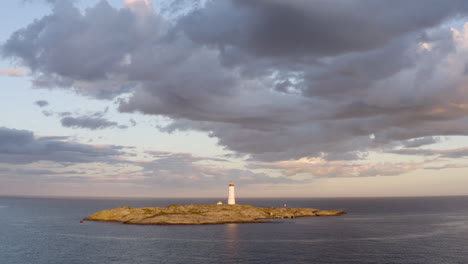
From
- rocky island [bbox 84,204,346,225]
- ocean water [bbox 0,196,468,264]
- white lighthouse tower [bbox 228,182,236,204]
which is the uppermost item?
white lighthouse tower [bbox 228,182,236,204]

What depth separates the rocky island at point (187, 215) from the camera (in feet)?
484

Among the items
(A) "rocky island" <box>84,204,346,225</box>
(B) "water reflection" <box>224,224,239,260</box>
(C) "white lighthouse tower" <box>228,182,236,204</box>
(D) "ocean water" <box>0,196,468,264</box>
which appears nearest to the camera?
(D) "ocean water" <box>0,196,468,264</box>

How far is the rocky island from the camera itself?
147500 mm

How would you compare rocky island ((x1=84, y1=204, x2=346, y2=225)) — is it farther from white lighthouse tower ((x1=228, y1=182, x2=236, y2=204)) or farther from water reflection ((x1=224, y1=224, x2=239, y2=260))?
water reflection ((x1=224, y1=224, x2=239, y2=260))

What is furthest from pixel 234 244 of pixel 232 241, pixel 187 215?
pixel 187 215

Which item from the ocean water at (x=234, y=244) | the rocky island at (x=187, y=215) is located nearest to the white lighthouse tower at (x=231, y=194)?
the rocky island at (x=187, y=215)

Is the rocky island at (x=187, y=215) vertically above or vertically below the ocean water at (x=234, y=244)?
above

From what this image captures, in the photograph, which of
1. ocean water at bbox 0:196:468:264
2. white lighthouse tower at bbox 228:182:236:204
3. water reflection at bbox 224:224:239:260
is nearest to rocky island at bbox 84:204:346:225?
white lighthouse tower at bbox 228:182:236:204

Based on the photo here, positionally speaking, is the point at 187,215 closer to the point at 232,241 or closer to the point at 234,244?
the point at 232,241

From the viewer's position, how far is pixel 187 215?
501ft

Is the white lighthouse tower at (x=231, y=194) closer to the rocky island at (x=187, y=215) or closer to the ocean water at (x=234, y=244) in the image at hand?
the rocky island at (x=187, y=215)

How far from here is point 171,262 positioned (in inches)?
3179

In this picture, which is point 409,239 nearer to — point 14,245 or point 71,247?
point 71,247

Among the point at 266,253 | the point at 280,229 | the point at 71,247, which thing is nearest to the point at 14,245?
the point at 71,247
